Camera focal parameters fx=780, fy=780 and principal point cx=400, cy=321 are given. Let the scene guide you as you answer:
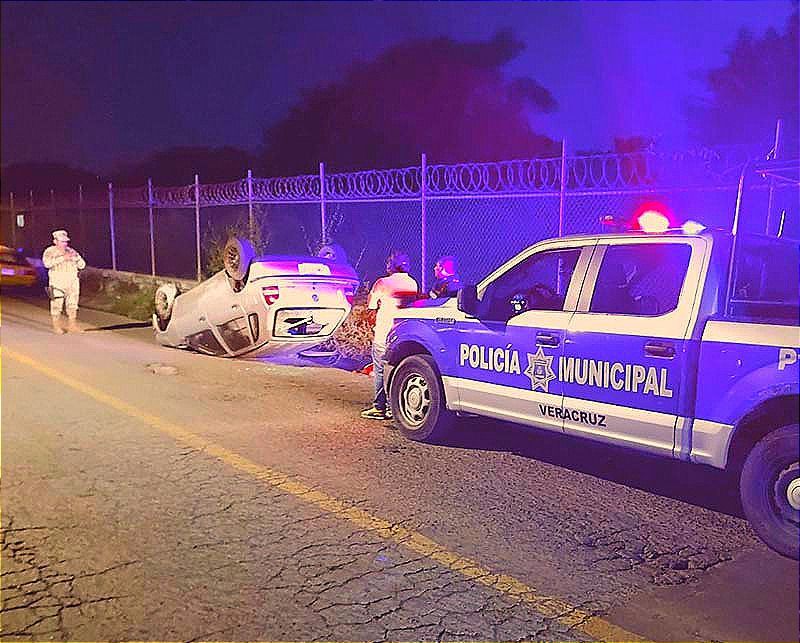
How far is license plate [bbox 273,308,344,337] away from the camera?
940cm

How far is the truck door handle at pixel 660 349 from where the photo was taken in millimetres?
4644

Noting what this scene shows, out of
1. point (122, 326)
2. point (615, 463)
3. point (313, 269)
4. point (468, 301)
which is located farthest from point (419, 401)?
point (122, 326)

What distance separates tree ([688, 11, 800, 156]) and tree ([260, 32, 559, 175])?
12.4ft

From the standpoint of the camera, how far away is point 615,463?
5.96 metres

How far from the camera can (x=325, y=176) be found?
41.4 feet

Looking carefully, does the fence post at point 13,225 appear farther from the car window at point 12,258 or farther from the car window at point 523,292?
the car window at point 523,292

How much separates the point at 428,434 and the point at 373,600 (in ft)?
9.20

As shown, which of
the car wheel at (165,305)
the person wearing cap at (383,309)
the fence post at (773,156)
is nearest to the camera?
the fence post at (773,156)

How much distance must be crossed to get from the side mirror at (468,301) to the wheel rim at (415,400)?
87cm

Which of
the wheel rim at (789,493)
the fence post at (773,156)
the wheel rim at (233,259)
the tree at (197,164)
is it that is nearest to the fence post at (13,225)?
the tree at (197,164)

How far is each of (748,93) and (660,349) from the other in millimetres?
13547

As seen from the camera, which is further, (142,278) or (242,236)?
(142,278)

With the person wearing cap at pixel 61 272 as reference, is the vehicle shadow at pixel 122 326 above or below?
below

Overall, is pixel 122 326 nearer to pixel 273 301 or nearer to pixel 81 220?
pixel 273 301
